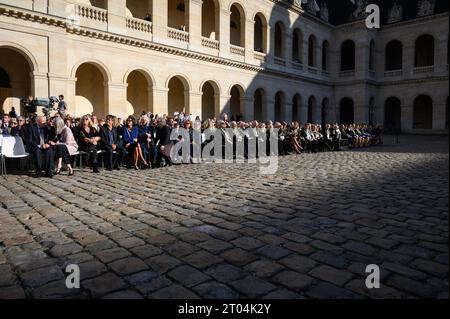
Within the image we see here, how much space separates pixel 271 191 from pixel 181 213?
250 centimetres

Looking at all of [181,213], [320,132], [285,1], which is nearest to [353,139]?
A: [320,132]

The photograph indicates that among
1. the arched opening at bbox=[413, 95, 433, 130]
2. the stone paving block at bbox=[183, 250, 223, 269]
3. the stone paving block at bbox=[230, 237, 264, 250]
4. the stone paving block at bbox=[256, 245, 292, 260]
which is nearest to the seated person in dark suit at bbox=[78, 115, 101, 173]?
the stone paving block at bbox=[230, 237, 264, 250]

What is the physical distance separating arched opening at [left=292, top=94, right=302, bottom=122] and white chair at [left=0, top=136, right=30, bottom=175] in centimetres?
2761

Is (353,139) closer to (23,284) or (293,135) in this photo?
(293,135)

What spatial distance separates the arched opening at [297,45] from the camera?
109 feet

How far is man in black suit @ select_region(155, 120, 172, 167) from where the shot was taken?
12.6 m

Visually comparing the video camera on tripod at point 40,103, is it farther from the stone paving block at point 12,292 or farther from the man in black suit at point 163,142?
the stone paving block at point 12,292

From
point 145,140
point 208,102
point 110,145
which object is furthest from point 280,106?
point 110,145

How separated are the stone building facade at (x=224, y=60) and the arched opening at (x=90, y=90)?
0.06 meters

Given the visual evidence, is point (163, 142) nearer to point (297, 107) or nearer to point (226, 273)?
point (226, 273)

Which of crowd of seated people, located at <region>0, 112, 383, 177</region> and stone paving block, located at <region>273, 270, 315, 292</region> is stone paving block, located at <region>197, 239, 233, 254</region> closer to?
stone paving block, located at <region>273, 270, 315, 292</region>

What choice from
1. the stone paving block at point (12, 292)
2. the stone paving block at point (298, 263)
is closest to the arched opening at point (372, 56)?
the stone paving block at point (298, 263)
